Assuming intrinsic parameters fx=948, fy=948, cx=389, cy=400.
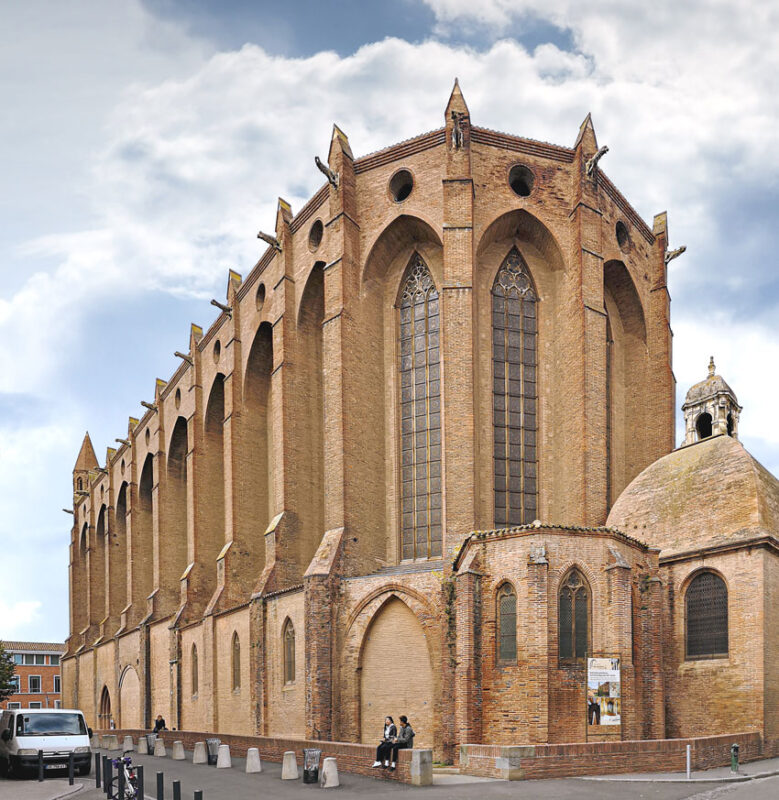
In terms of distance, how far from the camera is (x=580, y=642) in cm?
2123

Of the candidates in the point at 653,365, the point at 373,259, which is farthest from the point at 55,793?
the point at 653,365

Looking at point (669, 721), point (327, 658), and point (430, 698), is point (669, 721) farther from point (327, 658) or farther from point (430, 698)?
point (327, 658)

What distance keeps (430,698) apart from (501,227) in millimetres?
14058

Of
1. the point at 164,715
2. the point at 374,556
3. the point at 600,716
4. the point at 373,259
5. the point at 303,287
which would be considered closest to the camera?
the point at 600,716

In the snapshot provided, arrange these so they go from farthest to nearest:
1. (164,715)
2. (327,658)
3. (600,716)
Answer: (164,715) → (327,658) → (600,716)

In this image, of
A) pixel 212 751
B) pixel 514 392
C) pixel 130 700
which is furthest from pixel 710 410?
pixel 130 700

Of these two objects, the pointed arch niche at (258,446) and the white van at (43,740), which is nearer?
the white van at (43,740)

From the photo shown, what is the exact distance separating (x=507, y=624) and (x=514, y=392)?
9144mm

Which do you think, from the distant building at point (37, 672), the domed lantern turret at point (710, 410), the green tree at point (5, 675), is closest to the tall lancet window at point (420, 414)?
the domed lantern turret at point (710, 410)

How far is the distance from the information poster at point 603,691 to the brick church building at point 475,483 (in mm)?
62

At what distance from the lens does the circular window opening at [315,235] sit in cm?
3173

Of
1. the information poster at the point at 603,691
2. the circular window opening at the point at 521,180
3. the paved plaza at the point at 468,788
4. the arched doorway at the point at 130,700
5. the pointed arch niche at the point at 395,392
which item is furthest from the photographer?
the arched doorway at the point at 130,700

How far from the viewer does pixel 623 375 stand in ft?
106

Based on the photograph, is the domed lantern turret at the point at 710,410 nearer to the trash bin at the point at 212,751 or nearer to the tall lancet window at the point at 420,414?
the tall lancet window at the point at 420,414
